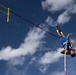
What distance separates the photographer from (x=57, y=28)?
2902 centimetres

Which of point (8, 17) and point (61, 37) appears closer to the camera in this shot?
point (8, 17)

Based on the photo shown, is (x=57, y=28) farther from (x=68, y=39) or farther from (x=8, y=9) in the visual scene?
(x=8, y=9)

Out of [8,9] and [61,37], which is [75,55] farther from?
[8,9]

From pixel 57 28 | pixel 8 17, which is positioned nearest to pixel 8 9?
pixel 8 17

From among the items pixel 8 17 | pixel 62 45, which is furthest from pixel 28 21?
pixel 62 45

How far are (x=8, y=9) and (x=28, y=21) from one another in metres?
1.86

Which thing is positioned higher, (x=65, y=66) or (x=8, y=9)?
(x=8, y=9)

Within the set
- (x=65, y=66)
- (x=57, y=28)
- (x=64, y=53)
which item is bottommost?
(x=65, y=66)

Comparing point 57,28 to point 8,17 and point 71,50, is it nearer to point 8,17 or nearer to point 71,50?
point 71,50

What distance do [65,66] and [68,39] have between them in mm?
3219

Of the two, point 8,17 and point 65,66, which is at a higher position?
point 8,17

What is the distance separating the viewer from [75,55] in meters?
27.8

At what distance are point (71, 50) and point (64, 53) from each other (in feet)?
2.64

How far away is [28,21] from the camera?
1026 inches
